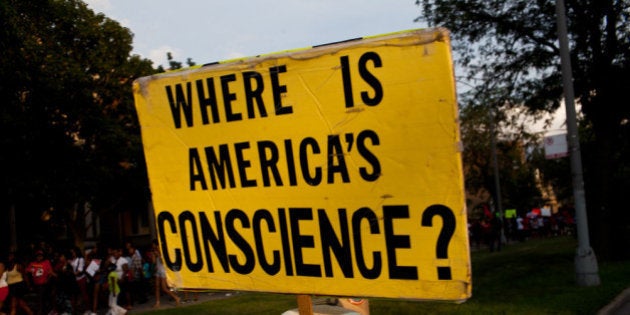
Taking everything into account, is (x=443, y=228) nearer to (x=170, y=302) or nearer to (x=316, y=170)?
(x=316, y=170)

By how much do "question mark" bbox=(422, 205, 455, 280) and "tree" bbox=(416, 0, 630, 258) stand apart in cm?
1789

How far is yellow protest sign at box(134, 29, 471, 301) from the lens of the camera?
315 centimetres

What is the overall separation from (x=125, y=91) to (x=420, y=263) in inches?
1029

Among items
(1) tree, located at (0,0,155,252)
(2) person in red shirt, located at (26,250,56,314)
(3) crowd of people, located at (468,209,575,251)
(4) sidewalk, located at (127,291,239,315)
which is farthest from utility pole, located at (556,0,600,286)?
(3) crowd of people, located at (468,209,575,251)

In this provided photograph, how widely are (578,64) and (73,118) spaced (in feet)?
56.9

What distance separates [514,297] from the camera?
1357 cm

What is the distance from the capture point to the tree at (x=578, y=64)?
64.6 ft

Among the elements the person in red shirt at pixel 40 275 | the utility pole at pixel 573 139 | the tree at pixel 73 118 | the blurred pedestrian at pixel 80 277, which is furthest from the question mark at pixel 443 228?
the tree at pixel 73 118

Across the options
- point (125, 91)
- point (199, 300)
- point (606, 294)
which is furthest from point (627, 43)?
point (125, 91)

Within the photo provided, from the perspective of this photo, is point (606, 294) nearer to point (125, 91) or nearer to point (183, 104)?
point (183, 104)

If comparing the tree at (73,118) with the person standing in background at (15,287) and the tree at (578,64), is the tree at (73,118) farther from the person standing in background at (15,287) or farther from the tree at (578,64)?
the tree at (578,64)

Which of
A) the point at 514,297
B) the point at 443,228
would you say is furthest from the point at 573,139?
the point at 443,228

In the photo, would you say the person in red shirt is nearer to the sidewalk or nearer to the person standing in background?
the person standing in background

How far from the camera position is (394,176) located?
327cm
